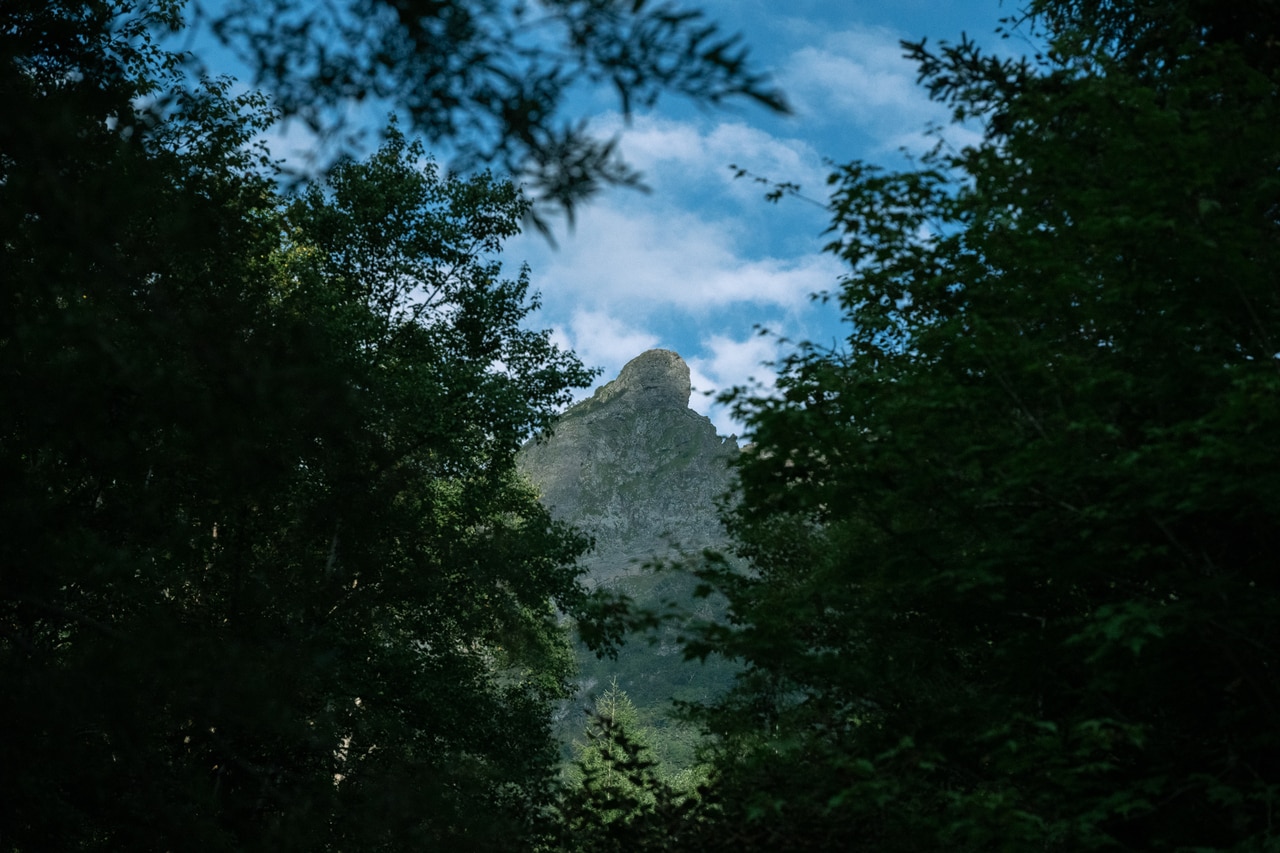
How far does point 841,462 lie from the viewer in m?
9.00

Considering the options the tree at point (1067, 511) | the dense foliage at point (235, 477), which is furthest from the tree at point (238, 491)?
the tree at point (1067, 511)

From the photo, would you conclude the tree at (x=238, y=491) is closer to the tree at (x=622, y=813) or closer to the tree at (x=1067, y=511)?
the tree at (x=622, y=813)

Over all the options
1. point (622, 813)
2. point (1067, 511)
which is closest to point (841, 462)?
point (1067, 511)

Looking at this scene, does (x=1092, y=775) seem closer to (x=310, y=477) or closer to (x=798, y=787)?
(x=798, y=787)

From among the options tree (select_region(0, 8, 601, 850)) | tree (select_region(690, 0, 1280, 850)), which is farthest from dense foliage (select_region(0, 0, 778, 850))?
tree (select_region(690, 0, 1280, 850))

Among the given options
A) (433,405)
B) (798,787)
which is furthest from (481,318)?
(798,787)

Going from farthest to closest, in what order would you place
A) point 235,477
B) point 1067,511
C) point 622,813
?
Result: point 622,813, point 1067,511, point 235,477

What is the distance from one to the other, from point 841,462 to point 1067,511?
1955mm

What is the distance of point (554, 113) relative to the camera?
5051 mm

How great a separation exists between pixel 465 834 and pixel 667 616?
3.51 m

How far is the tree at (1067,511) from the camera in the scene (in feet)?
23.6

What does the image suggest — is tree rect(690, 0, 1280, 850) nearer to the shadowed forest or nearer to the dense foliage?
the shadowed forest

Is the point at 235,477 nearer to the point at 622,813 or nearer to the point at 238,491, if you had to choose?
the point at 238,491

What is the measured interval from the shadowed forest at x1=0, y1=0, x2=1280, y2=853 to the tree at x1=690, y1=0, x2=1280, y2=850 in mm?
52
